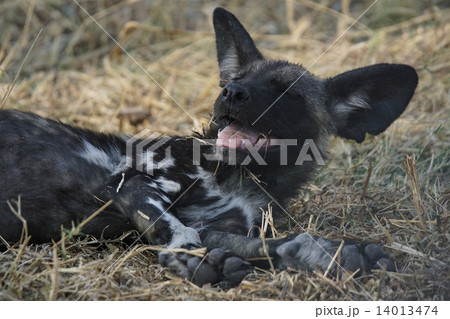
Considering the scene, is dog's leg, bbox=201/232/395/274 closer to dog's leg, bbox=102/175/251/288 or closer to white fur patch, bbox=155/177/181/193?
dog's leg, bbox=102/175/251/288

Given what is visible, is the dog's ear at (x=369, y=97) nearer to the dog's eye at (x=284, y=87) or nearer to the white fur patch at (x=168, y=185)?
the dog's eye at (x=284, y=87)

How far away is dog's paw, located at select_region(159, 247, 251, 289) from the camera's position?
3.09 metres

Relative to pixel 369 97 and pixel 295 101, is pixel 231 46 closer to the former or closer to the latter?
pixel 295 101

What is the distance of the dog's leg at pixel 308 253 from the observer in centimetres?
314

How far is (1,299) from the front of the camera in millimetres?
2754

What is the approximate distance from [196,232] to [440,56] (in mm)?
4098

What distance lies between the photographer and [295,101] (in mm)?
4059

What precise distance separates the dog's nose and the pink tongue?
8.1 inches

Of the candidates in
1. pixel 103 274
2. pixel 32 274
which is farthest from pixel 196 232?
pixel 32 274

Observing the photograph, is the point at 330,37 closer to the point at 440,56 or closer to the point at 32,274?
the point at 440,56

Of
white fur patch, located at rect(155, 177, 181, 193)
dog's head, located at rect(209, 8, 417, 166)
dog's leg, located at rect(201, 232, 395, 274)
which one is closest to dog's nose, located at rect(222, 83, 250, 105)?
dog's head, located at rect(209, 8, 417, 166)

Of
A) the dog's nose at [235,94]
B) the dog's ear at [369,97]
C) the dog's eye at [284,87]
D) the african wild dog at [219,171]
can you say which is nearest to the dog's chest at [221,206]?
the african wild dog at [219,171]

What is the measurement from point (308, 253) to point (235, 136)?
0.98 meters

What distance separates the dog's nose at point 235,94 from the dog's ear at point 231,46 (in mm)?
769
